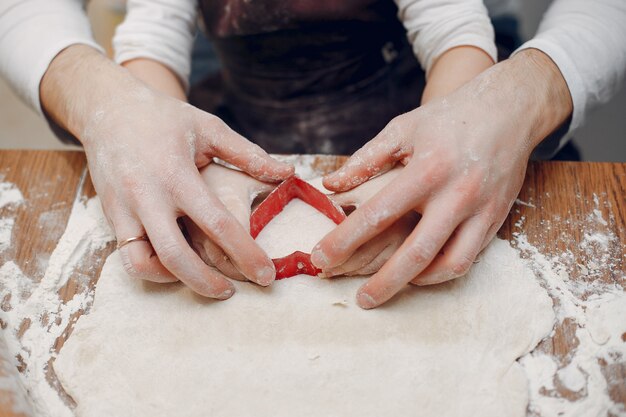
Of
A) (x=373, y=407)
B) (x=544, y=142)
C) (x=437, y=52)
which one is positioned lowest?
(x=373, y=407)

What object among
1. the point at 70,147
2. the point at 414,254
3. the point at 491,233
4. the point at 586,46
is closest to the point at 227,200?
the point at 414,254

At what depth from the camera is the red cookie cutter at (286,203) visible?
804 millimetres

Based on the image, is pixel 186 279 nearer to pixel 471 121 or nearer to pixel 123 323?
pixel 123 323

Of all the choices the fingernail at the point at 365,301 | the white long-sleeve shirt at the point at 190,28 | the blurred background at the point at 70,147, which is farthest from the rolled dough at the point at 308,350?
the blurred background at the point at 70,147

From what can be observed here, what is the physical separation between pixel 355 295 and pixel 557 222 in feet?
1.25

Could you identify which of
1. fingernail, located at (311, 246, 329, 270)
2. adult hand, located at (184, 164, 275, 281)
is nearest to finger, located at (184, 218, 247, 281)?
adult hand, located at (184, 164, 275, 281)

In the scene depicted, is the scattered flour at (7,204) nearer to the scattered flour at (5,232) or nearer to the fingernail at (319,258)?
the scattered flour at (5,232)

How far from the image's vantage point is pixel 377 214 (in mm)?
748

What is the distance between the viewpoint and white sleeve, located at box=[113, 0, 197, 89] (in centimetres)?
109

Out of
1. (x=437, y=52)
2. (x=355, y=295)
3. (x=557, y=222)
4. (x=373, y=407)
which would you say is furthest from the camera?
(x=437, y=52)

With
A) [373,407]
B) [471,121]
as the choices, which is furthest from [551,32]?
[373,407]

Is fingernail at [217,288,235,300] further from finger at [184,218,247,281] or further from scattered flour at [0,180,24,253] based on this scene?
scattered flour at [0,180,24,253]

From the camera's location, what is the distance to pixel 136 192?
30.9 inches

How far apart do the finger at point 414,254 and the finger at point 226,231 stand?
0.16 meters
